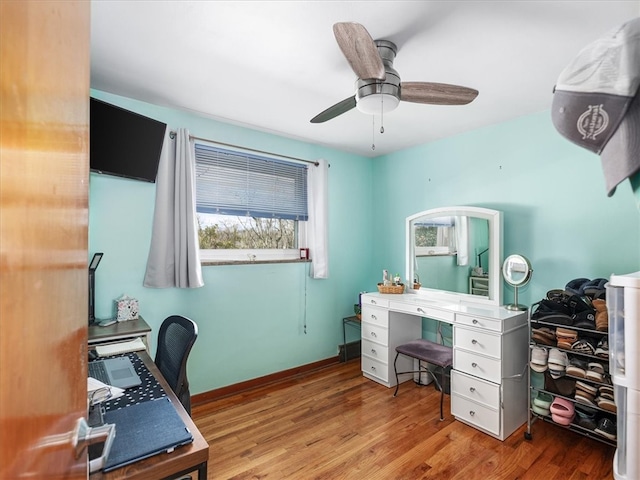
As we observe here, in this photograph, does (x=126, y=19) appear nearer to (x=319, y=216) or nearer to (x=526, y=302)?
(x=319, y=216)

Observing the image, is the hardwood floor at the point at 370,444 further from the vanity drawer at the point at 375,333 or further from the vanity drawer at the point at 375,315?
the vanity drawer at the point at 375,315

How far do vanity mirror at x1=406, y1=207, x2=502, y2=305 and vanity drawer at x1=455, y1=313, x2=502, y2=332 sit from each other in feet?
1.42

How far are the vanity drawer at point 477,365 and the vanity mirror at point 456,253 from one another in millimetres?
552

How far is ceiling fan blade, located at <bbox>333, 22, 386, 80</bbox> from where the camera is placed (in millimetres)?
1199

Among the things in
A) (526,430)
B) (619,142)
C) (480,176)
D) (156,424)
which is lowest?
(526,430)

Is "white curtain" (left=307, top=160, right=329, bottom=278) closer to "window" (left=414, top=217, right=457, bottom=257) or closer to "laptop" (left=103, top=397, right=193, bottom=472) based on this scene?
"window" (left=414, top=217, right=457, bottom=257)

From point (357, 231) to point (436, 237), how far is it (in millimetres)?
951

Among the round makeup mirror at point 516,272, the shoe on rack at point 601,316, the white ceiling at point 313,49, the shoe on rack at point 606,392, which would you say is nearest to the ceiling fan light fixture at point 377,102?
the white ceiling at point 313,49

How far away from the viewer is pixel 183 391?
58.0 inches

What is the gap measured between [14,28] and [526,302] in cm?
311

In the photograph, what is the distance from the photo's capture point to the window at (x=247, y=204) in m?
2.78

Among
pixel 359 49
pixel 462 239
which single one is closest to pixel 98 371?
pixel 359 49

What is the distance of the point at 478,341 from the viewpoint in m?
2.31

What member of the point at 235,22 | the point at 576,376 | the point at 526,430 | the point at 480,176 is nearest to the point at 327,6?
the point at 235,22
